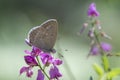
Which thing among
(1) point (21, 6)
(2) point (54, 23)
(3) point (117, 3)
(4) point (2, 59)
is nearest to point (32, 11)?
(1) point (21, 6)

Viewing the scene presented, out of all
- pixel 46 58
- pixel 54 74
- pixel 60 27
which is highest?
pixel 60 27

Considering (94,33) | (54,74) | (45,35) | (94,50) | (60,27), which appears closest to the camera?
(54,74)

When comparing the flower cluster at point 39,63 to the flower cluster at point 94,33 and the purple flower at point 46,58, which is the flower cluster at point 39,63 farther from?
the flower cluster at point 94,33

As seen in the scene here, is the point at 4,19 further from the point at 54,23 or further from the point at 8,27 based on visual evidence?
the point at 54,23

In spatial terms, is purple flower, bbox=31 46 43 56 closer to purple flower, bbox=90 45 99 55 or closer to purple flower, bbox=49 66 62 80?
purple flower, bbox=49 66 62 80

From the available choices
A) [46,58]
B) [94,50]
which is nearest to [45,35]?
[46,58]

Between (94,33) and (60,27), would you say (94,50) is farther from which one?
(60,27)
